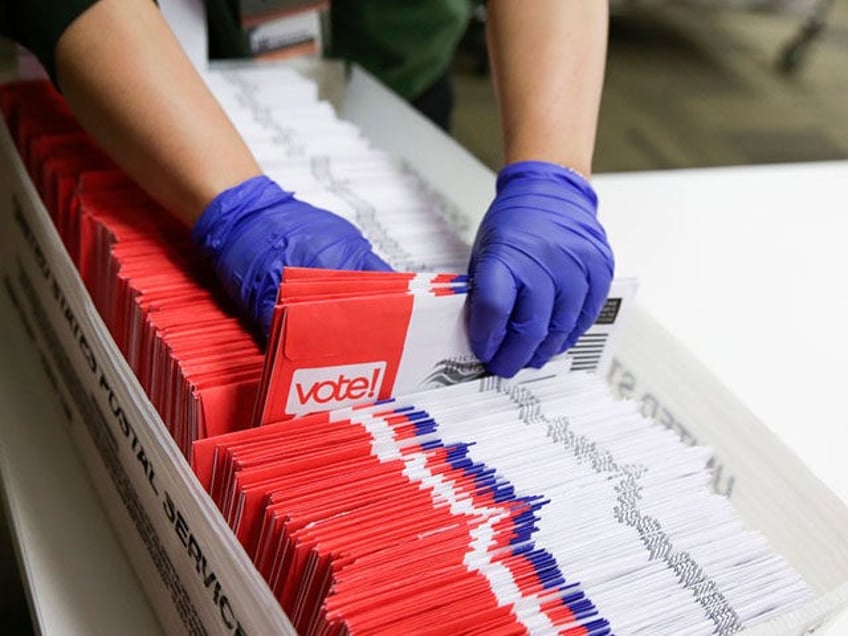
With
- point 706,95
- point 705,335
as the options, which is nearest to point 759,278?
point 705,335

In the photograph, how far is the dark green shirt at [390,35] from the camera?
1.41 metres

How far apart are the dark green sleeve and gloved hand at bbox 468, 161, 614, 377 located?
489mm

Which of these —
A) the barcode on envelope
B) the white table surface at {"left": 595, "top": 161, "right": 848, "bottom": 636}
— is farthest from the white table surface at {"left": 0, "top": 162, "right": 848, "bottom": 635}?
the barcode on envelope

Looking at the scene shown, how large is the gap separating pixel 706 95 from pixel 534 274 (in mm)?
3649

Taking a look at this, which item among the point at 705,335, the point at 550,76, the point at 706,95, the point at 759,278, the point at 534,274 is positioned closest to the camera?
the point at 534,274

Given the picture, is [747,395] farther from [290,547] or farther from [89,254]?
[89,254]

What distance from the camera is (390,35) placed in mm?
1513

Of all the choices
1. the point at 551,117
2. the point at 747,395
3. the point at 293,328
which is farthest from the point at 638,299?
the point at 293,328

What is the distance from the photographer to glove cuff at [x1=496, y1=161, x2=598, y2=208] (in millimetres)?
947

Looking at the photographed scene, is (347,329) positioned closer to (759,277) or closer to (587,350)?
(587,350)

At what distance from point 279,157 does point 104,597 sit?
560 millimetres

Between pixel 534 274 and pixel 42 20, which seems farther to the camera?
pixel 42 20

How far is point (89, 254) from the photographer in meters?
0.96

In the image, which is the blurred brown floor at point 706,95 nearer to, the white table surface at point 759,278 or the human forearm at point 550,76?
the white table surface at point 759,278
